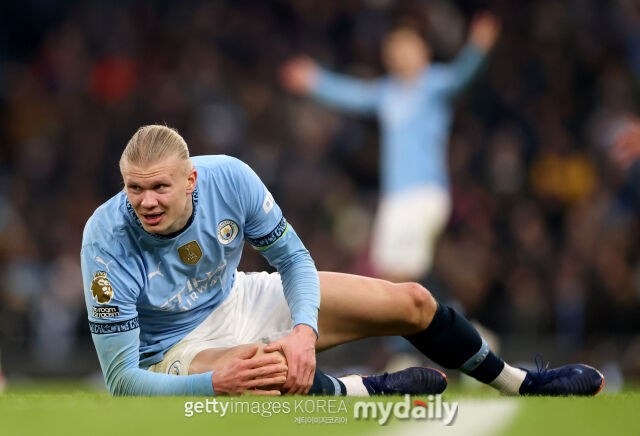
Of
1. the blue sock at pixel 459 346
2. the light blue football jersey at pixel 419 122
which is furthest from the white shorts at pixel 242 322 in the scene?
the light blue football jersey at pixel 419 122

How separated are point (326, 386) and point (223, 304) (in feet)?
2.30

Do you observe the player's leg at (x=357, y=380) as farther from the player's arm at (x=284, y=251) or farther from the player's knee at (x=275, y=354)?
the player's arm at (x=284, y=251)

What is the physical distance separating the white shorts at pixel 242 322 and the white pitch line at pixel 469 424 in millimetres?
1317

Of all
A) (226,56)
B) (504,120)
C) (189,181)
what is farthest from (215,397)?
(226,56)

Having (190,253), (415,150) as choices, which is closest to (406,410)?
(190,253)

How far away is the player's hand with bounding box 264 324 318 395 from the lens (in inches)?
159

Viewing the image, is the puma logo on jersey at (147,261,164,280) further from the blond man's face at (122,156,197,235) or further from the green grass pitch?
the green grass pitch

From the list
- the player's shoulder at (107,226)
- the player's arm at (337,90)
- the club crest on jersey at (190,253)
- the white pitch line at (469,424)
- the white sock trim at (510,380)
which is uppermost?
the player's arm at (337,90)

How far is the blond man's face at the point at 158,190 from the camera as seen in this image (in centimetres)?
405

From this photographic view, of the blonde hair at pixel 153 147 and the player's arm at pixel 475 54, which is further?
the player's arm at pixel 475 54

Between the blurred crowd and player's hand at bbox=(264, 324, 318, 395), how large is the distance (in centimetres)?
602

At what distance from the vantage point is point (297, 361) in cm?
406

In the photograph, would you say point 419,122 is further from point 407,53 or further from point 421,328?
point 421,328

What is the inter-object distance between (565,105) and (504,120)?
952 mm
